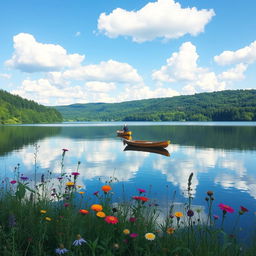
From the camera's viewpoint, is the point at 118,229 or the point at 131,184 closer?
the point at 118,229

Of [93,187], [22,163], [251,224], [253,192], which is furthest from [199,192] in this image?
[22,163]

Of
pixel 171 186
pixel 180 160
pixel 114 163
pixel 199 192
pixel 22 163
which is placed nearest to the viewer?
pixel 199 192

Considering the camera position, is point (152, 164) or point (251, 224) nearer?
point (251, 224)

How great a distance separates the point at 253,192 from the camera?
1689 cm

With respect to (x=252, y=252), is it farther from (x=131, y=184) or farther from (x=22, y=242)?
(x=131, y=184)

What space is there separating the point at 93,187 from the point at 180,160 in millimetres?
16009

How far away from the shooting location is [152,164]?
27.9 m

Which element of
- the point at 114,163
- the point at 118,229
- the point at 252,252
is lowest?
the point at 114,163

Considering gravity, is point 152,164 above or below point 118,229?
below

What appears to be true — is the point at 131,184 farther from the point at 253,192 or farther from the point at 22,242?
the point at 22,242

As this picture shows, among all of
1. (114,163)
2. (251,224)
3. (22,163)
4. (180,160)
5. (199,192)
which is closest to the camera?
(251,224)

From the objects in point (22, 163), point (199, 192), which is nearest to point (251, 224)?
point (199, 192)

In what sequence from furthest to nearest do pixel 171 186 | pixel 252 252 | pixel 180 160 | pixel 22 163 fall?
1. pixel 180 160
2. pixel 22 163
3. pixel 171 186
4. pixel 252 252

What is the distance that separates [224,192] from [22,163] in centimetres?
2042
